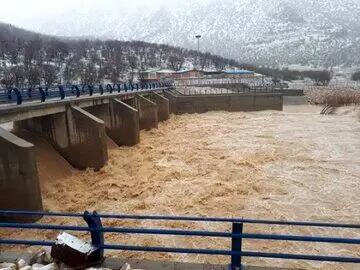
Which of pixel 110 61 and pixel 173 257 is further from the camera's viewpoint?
pixel 110 61

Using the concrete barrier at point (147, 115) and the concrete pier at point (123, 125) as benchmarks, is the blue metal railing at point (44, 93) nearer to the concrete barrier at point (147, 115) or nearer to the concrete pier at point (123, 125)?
the concrete pier at point (123, 125)

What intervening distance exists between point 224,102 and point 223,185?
105ft

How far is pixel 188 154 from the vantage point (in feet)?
72.5

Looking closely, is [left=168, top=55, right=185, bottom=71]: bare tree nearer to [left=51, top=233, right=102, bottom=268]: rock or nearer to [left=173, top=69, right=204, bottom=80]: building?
[left=173, top=69, right=204, bottom=80]: building

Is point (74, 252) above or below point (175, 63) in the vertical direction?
above

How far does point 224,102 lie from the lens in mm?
46875

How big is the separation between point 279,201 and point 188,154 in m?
8.78

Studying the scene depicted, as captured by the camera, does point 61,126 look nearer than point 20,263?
No

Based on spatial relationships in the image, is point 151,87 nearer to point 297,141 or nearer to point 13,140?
point 297,141

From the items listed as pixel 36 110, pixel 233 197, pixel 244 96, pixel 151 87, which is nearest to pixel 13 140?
pixel 36 110

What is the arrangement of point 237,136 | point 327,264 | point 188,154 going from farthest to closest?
point 237,136 → point 188,154 → point 327,264

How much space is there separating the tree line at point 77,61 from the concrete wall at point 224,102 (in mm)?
25277

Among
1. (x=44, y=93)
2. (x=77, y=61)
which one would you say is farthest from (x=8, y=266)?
(x=77, y=61)

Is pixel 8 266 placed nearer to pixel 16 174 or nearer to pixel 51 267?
pixel 51 267
